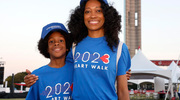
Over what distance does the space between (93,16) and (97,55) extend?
0.37 m

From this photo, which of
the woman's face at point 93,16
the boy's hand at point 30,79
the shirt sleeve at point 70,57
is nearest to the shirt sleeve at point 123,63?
the woman's face at point 93,16

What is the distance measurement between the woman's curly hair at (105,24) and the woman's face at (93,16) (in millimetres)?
38

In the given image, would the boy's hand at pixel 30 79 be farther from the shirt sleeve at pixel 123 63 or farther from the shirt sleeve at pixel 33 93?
the shirt sleeve at pixel 123 63

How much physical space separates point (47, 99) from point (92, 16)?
81 cm

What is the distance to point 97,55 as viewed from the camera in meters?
2.22

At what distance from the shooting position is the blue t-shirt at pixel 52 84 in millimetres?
2408

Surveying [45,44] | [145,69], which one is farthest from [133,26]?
[45,44]

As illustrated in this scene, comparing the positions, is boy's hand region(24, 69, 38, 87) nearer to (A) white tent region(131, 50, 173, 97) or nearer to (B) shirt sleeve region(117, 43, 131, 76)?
(B) shirt sleeve region(117, 43, 131, 76)

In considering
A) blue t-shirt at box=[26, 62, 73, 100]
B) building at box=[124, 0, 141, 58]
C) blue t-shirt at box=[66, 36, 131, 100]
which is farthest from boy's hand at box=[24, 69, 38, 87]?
building at box=[124, 0, 141, 58]

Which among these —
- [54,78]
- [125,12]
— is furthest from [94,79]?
[125,12]

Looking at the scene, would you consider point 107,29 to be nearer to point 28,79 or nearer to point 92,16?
point 92,16

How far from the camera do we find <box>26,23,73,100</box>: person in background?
241 cm

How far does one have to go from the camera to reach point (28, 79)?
2.40 metres

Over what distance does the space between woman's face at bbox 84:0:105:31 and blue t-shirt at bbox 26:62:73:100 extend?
0.42 meters
